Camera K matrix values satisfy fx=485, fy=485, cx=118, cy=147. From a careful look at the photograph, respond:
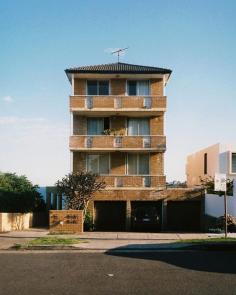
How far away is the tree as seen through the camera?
27719mm

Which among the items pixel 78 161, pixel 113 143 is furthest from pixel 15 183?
pixel 113 143

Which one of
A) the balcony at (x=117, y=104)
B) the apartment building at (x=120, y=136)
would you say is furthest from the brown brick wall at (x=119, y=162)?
the balcony at (x=117, y=104)

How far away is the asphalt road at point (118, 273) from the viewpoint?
10.0 meters

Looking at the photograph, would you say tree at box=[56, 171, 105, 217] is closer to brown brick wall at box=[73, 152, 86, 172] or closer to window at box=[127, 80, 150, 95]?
brown brick wall at box=[73, 152, 86, 172]

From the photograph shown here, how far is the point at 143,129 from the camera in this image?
106ft

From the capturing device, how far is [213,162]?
114ft

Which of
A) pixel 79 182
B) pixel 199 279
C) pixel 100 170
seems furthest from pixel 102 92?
pixel 199 279

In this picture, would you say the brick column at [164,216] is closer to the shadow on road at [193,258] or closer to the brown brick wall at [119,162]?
the brown brick wall at [119,162]

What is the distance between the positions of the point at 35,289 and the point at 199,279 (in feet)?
12.2

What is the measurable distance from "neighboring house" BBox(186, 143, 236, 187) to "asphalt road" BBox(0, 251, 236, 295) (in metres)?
16.4

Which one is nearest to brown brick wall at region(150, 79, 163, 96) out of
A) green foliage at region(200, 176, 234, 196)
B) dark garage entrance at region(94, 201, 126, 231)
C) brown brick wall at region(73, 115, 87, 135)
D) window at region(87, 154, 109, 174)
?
brown brick wall at region(73, 115, 87, 135)

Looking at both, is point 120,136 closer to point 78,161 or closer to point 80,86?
point 78,161

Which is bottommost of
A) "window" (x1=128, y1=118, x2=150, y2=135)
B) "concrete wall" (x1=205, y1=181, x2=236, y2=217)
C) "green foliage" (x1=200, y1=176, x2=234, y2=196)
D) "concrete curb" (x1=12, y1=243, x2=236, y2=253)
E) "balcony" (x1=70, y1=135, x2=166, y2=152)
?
"concrete curb" (x1=12, y1=243, x2=236, y2=253)

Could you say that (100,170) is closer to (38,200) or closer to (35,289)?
(38,200)
